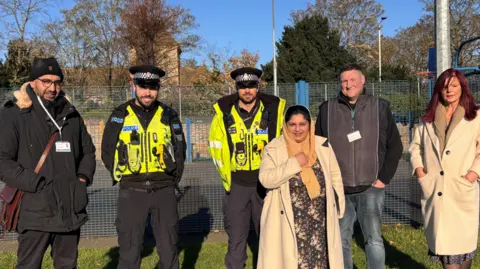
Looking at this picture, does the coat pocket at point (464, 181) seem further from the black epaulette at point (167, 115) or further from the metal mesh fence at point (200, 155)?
the metal mesh fence at point (200, 155)

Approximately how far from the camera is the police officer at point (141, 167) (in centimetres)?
396

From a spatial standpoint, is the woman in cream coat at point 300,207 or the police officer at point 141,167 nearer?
the woman in cream coat at point 300,207

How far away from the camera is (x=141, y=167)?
3.96 meters

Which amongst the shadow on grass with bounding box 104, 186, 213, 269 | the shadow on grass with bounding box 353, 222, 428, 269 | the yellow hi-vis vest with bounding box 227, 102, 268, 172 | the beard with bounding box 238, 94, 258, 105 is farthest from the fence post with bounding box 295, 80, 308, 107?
the yellow hi-vis vest with bounding box 227, 102, 268, 172

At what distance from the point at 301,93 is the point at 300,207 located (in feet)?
19.7

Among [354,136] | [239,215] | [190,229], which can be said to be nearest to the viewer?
[354,136]

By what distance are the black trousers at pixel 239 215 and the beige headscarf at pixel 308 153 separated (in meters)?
0.84

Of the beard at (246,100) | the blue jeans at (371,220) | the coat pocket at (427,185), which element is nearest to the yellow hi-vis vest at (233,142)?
the beard at (246,100)

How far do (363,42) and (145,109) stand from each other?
4054 centimetres

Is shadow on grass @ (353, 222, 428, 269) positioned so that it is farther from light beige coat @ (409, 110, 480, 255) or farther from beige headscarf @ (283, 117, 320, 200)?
beige headscarf @ (283, 117, 320, 200)

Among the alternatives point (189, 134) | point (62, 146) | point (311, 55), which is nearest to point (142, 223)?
point (62, 146)

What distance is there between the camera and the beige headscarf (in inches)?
138

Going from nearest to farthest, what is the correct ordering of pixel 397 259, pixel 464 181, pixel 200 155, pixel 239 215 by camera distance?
pixel 464 181 < pixel 239 215 < pixel 397 259 < pixel 200 155

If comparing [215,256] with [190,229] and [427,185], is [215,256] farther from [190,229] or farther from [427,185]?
[427,185]
